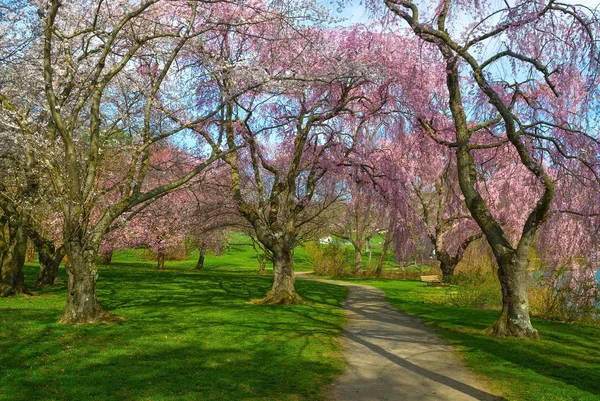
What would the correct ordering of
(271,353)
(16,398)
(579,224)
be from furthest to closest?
1. (579,224)
2. (271,353)
3. (16,398)

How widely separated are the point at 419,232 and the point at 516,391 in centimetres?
1995

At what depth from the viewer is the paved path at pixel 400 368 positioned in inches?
251

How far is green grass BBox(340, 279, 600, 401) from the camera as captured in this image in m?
6.80

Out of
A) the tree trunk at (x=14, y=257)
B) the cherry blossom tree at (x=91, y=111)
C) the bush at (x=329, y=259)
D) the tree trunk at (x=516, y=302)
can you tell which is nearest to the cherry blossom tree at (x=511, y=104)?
the tree trunk at (x=516, y=302)

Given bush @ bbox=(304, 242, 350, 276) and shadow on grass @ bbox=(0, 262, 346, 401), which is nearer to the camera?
shadow on grass @ bbox=(0, 262, 346, 401)

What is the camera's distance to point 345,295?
66.0ft

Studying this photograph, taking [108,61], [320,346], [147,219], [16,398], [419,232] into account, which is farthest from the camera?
[419,232]

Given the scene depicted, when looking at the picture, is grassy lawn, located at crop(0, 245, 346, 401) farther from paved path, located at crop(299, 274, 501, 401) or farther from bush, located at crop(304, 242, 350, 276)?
bush, located at crop(304, 242, 350, 276)

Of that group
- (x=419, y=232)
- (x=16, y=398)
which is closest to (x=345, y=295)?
(x=419, y=232)

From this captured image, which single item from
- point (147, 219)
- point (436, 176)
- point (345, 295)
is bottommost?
point (345, 295)

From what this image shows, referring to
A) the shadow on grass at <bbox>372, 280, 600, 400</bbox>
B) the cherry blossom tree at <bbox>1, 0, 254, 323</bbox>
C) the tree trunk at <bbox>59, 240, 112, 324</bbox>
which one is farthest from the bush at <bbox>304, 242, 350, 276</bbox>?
the tree trunk at <bbox>59, 240, 112, 324</bbox>

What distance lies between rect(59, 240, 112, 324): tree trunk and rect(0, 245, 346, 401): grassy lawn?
0.44m

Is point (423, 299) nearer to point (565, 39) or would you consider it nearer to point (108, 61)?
point (565, 39)

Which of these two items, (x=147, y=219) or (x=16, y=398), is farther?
(x=147, y=219)
